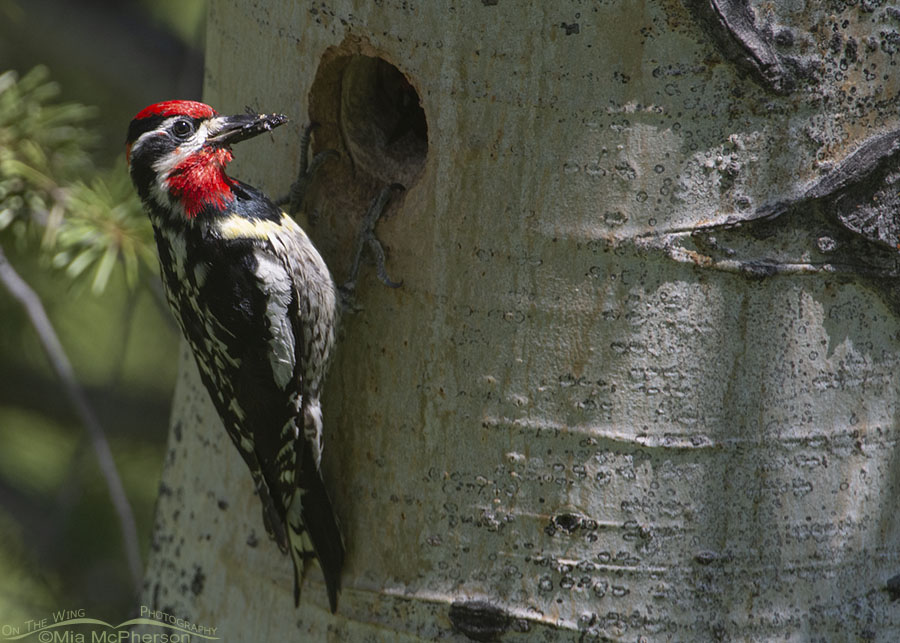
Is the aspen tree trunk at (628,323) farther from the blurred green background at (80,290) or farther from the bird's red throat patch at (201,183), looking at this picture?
the blurred green background at (80,290)

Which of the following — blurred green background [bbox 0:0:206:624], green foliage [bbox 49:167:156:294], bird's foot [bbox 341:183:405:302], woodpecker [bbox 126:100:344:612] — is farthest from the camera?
blurred green background [bbox 0:0:206:624]

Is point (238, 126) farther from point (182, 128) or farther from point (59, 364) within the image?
point (59, 364)

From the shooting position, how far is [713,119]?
1.67 meters

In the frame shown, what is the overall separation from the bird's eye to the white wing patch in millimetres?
309

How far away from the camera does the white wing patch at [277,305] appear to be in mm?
2244

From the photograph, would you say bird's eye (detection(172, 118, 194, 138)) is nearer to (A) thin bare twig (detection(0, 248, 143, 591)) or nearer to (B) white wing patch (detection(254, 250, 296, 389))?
(B) white wing patch (detection(254, 250, 296, 389))

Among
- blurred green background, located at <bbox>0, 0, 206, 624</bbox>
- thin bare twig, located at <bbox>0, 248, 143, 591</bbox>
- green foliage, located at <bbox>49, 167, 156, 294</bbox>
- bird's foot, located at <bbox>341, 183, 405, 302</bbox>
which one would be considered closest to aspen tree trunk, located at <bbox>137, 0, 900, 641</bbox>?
bird's foot, located at <bbox>341, 183, 405, 302</bbox>

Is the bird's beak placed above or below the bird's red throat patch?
above

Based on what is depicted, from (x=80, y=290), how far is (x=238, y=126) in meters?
1.50

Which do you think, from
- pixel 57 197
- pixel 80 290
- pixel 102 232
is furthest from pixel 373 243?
pixel 80 290

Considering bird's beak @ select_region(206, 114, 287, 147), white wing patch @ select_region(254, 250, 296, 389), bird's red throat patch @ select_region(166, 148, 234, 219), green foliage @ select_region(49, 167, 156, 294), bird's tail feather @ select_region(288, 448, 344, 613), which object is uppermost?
bird's beak @ select_region(206, 114, 287, 147)

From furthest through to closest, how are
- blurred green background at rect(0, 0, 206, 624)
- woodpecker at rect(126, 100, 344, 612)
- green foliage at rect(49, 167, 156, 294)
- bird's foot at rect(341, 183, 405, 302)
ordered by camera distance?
blurred green background at rect(0, 0, 206, 624), green foliage at rect(49, 167, 156, 294), woodpecker at rect(126, 100, 344, 612), bird's foot at rect(341, 183, 405, 302)

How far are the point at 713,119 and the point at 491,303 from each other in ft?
1.65

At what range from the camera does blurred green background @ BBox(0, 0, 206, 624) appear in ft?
9.30
